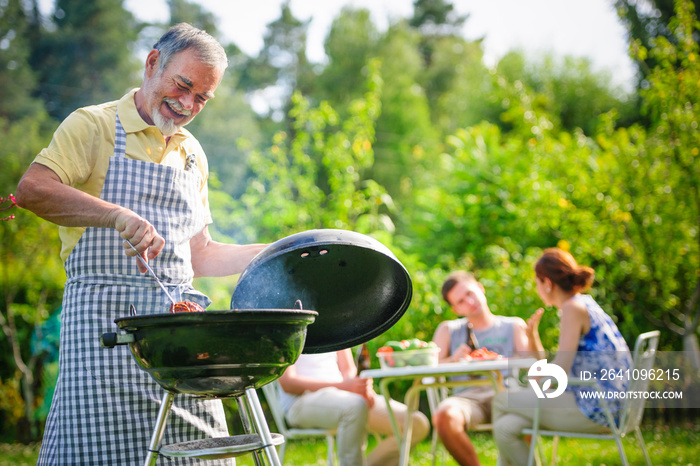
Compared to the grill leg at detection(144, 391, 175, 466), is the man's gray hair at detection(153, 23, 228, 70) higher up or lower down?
higher up

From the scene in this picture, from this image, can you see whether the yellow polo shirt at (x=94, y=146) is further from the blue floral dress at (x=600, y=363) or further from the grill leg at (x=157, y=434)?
the blue floral dress at (x=600, y=363)

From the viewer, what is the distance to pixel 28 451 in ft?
20.8

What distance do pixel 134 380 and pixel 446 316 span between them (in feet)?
15.4

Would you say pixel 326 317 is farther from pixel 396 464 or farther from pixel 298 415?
pixel 396 464

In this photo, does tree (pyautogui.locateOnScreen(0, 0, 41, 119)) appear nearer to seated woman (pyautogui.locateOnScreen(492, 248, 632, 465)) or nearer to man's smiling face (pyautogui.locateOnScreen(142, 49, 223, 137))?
seated woman (pyautogui.locateOnScreen(492, 248, 632, 465))

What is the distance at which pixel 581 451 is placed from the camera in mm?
5234

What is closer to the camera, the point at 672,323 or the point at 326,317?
the point at 326,317

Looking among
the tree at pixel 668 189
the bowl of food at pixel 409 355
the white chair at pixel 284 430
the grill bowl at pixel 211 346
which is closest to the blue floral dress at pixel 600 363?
the bowl of food at pixel 409 355

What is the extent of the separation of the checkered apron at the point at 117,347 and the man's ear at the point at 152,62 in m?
0.20

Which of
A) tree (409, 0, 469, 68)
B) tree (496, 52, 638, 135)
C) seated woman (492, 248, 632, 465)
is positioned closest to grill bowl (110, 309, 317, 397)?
seated woman (492, 248, 632, 465)

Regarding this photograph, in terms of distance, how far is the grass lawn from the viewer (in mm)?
4762

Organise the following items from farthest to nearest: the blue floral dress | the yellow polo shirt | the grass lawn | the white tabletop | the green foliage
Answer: the green foliage, the grass lawn, the blue floral dress, the white tabletop, the yellow polo shirt

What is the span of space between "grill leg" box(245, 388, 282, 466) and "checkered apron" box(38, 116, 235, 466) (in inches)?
12.2

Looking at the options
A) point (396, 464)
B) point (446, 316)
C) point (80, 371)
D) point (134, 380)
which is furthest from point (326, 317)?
point (446, 316)
